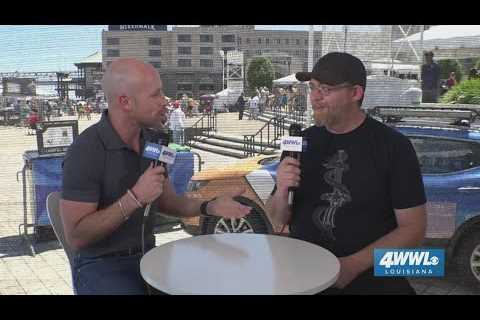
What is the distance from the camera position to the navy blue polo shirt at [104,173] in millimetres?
1924

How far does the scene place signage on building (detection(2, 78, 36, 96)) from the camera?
287 cm

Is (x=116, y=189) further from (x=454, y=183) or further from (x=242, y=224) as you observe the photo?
(x=454, y=183)

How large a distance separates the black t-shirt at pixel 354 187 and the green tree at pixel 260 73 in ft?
2.55

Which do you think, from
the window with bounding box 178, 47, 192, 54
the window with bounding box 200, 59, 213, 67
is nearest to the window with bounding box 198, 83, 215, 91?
the window with bounding box 200, 59, 213, 67

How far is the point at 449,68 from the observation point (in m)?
2.85

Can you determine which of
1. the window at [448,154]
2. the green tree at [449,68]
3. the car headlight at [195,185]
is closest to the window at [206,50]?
the car headlight at [195,185]

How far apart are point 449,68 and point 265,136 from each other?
45.1 inches

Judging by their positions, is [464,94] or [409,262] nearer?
[409,262]

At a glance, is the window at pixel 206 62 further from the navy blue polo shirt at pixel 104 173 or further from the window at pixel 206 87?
the navy blue polo shirt at pixel 104 173

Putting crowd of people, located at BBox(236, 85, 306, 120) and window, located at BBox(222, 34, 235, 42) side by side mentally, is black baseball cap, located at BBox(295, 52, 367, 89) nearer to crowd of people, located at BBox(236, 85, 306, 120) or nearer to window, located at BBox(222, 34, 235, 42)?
crowd of people, located at BBox(236, 85, 306, 120)

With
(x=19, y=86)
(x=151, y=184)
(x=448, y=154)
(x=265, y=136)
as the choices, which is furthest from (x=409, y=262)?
(x=19, y=86)
